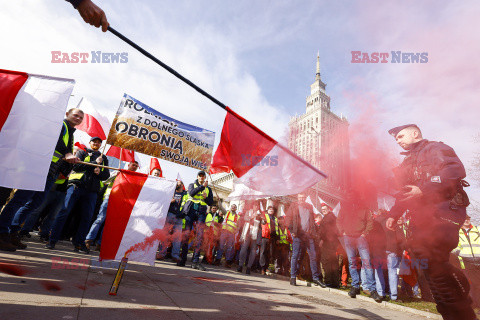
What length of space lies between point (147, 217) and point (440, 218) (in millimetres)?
3673

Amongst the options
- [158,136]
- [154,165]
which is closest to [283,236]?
[154,165]

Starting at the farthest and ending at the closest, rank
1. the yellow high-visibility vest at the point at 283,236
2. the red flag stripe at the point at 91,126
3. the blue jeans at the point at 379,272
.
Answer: the yellow high-visibility vest at the point at 283,236
the red flag stripe at the point at 91,126
the blue jeans at the point at 379,272

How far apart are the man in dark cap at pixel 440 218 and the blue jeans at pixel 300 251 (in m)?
4.06

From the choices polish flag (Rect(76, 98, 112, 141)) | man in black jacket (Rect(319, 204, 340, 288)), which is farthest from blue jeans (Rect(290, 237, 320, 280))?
polish flag (Rect(76, 98, 112, 141))

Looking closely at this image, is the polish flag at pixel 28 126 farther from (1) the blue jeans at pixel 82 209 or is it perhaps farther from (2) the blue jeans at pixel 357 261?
(2) the blue jeans at pixel 357 261

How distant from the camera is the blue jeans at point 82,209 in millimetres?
5035

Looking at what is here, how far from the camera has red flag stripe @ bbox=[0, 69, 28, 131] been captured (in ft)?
10.6

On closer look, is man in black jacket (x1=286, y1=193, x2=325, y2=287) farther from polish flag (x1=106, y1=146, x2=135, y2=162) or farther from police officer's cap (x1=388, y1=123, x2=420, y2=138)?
polish flag (x1=106, y1=146, x2=135, y2=162)

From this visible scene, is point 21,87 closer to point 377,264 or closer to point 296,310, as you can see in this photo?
point 296,310

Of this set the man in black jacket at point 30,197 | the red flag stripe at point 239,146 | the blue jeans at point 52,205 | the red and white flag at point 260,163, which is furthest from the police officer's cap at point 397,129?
the blue jeans at point 52,205

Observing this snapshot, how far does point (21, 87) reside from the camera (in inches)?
135

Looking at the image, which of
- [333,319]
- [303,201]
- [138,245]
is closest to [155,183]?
[138,245]

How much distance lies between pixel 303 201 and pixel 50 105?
19.3ft

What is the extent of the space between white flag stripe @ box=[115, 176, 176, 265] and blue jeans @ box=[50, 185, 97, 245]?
86.8 inches
